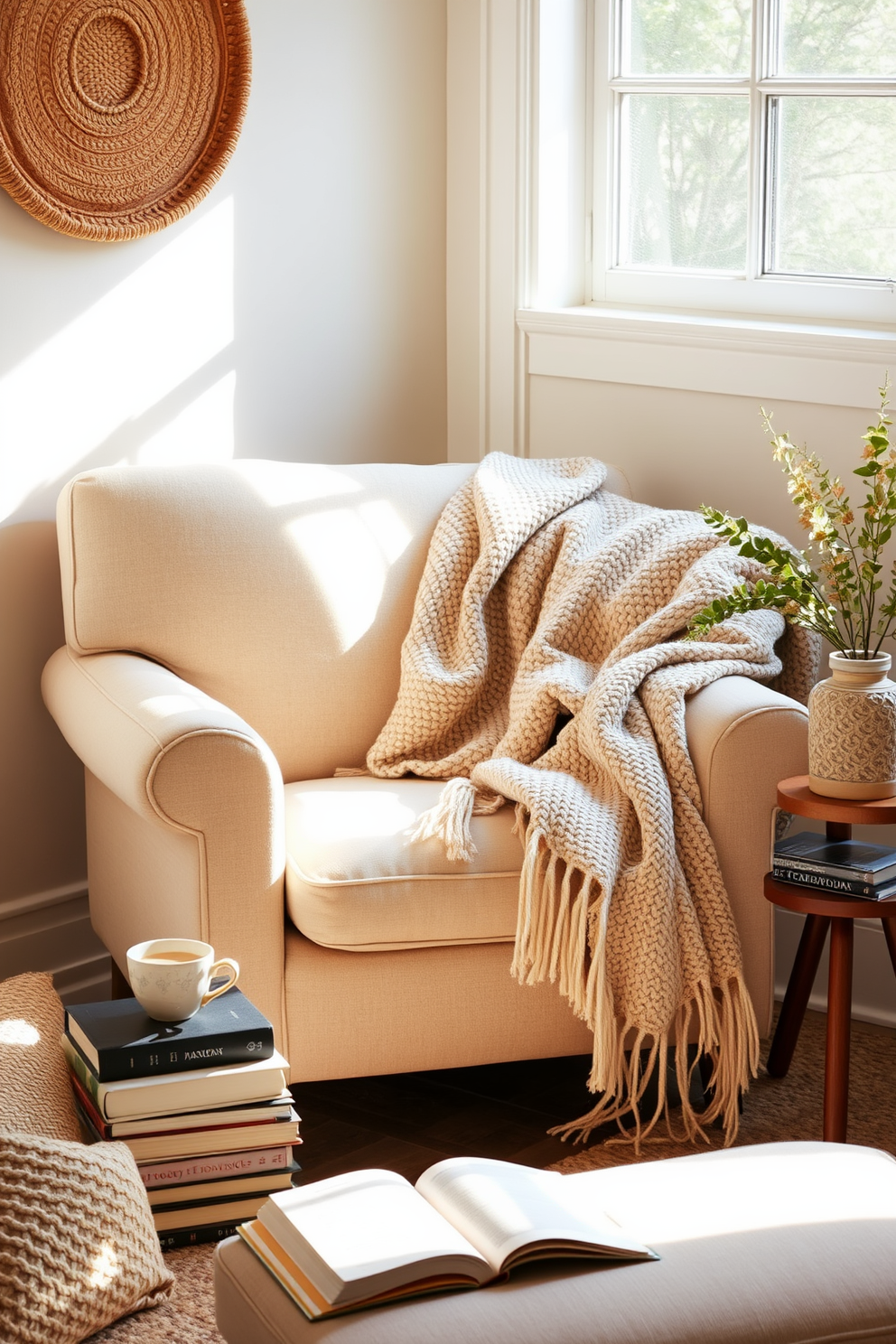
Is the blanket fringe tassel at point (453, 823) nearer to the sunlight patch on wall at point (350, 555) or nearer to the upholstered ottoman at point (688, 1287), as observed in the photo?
the sunlight patch on wall at point (350, 555)

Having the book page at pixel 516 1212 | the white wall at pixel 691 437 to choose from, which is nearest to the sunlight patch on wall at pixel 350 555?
the white wall at pixel 691 437

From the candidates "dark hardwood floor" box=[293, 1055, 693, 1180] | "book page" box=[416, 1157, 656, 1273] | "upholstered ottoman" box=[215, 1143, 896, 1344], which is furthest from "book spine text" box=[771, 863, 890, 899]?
"book page" box=[416, 1157, 656, 1273]

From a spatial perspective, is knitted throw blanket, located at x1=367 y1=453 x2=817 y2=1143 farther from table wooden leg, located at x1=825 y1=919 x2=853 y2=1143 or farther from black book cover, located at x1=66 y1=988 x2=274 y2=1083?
black book cover, located at x1=66 y1=988 x2=274 y2=1083

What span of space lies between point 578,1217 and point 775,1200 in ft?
0.63

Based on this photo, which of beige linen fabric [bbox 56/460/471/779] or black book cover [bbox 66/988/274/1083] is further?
beige linen fabric [bbox 56/460/471/779]

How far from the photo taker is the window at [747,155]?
8.77 ft

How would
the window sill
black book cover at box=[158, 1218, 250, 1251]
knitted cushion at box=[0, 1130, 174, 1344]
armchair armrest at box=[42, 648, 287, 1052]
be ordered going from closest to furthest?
knitted cushion at box=[0, 1130, 174, 1344], black book cover at box=[158, 1218, 250, 1251], armchair armrest at box=[42, 648, 287, 1052], the window sill

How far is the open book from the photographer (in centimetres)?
119

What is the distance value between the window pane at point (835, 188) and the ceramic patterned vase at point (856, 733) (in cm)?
99

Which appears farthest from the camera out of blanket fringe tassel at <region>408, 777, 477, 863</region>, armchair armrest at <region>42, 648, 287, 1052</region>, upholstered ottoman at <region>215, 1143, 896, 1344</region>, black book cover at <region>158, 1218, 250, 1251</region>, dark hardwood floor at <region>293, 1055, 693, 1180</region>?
dark hardwood floor at <region>293, 1055, 693, 1180</region>

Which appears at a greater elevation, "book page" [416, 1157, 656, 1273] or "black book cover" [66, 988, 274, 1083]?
"book page" [416, 1157, 656, 1273]

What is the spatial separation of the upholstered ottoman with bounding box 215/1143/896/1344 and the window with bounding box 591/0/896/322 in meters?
1.77

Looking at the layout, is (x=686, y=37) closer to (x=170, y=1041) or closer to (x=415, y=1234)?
(x=170, y=1041)

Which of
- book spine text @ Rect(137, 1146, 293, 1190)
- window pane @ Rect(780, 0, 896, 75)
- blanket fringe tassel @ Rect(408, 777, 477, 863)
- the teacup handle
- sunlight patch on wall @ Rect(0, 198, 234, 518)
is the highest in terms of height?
window pane @ Rect(780, 0, 896, 75)
